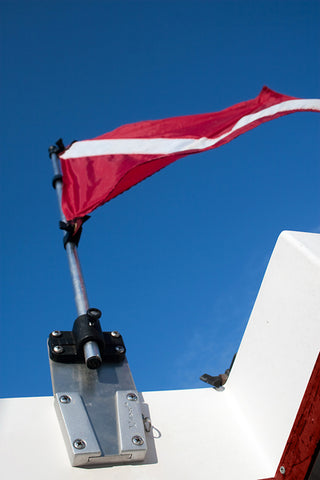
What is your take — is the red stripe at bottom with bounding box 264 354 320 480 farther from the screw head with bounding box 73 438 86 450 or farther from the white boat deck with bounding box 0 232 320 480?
the screw head with bounding box 73 438 86 450

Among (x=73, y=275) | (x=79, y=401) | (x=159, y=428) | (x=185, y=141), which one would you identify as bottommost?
(x=159, y=428)

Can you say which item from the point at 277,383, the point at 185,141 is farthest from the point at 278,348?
the point at 185,141

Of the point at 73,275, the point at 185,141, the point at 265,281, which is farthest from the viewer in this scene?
the point at 185,141

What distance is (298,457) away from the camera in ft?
9.07

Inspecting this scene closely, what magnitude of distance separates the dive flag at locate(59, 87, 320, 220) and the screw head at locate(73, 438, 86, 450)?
2.14 meters

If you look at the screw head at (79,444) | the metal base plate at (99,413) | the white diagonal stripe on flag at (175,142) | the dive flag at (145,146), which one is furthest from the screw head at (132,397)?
the white diagonal stripe on flag at (175,142)

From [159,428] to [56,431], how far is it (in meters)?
0.57

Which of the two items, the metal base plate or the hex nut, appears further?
the hex nut

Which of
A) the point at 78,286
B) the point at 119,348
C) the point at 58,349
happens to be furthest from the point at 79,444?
the point at 78,286

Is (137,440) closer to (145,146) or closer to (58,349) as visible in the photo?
(58,349)

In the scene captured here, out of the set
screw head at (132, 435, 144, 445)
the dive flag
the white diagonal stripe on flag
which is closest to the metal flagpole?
screw head at (132, 435, 144, 445)

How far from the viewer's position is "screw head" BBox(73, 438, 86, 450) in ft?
8.74

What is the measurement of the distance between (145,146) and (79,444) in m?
3.01

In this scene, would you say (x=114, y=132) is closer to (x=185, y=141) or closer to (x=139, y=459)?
(x=185, y=141)
